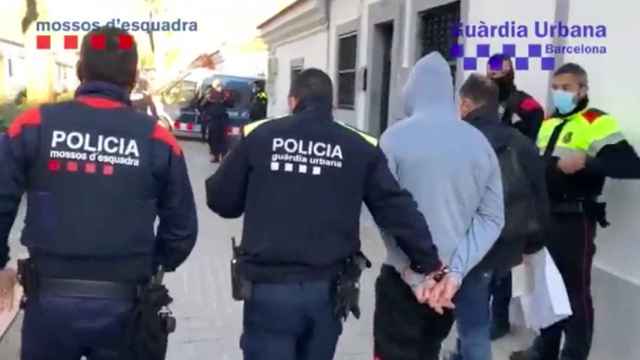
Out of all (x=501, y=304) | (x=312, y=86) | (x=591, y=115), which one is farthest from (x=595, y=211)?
(x=312, y=86)

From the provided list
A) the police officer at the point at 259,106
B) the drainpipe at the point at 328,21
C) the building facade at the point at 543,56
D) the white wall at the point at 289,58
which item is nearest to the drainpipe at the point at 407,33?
the building facade at the point at 543,56

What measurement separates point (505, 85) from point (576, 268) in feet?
4.98

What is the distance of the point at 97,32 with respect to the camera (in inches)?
123

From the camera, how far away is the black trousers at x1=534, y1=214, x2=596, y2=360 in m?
4.73

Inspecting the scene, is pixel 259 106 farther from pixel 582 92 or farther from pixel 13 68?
pixel 582 92

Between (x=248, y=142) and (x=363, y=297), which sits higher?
(x=248, y=142)

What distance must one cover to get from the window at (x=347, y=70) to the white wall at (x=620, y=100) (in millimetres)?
6745

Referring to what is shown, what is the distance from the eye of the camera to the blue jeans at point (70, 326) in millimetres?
2982

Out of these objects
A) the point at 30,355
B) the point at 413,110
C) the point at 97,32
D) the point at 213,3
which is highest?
the point at 213,3

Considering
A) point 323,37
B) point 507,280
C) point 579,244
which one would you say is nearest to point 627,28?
point 579,244

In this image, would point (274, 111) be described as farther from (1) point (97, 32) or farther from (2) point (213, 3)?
(2) point (213, 3)

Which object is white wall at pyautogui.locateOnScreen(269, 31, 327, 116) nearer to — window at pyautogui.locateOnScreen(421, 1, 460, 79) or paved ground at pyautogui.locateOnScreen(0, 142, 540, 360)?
window at pyautogui.locateOnScreen(421, 1, 460, 79)

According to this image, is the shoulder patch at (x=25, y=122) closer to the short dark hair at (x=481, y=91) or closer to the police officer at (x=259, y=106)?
the short dark hair at (x=481, y=91)

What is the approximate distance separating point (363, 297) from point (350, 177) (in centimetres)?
351
